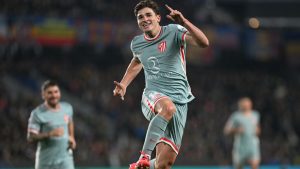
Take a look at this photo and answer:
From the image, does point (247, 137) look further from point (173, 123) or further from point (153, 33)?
point (153, 33)

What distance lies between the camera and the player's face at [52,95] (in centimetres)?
805

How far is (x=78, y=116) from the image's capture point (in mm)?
20344

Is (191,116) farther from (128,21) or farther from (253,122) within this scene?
(253,122)

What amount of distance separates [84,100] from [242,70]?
273 inches

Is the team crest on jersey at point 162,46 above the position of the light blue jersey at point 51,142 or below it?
above

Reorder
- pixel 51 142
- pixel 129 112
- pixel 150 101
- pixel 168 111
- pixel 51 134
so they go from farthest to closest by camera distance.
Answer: pixel 129 112 → pixel 51 142 → pixel 51 134 → pixel 150 101 → pixel 168 111

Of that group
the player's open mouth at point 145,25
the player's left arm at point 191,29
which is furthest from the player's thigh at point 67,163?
the player's left arm at point 191,29

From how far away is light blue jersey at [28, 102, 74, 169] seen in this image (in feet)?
26.1

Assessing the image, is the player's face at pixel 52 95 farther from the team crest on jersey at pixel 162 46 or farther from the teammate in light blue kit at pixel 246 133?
the teammate in light blue kit at pixel 246 133

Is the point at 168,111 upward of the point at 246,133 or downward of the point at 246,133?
upward

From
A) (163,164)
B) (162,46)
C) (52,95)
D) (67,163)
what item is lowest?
(67,163)

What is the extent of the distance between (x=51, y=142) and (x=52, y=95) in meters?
0.58

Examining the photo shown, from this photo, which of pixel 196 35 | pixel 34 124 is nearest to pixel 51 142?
pixel 34 124

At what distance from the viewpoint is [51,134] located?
7875mm
